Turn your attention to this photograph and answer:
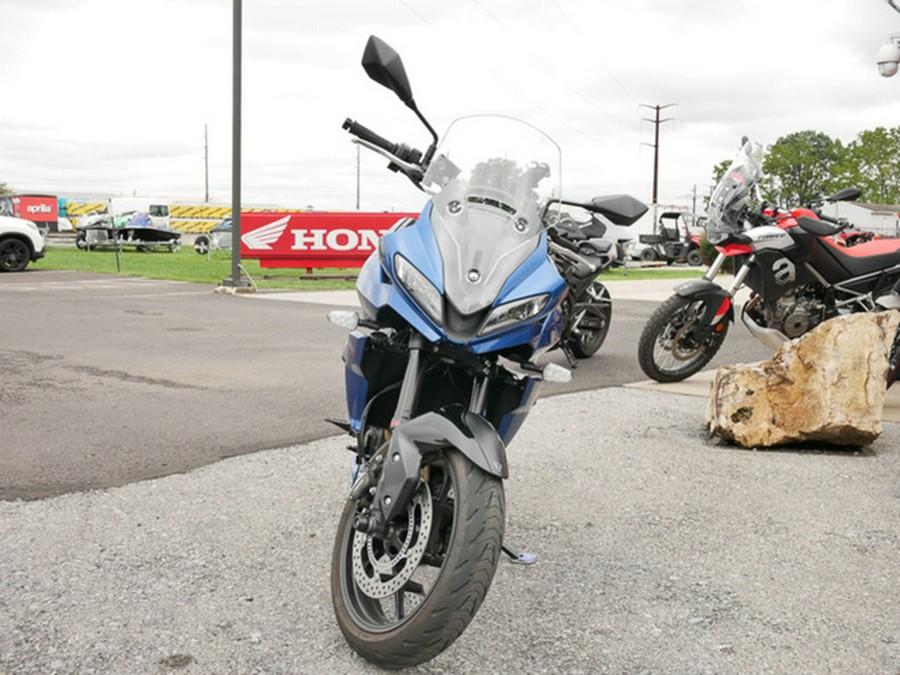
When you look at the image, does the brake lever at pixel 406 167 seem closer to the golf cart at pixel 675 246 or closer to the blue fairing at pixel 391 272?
the blue fairing at pixel 391 272

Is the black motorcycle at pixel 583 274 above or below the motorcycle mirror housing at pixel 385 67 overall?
below

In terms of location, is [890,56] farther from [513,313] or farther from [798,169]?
[798,169]

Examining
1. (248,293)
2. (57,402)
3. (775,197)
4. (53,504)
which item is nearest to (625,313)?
(248,293)

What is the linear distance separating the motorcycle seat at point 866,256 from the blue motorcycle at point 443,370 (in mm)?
3928

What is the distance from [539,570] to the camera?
3.30 m

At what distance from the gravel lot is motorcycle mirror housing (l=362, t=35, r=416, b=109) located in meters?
1.68

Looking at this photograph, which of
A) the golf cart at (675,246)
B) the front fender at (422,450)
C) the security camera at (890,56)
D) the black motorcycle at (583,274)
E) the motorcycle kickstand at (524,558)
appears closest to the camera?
the front fender at (422,450)

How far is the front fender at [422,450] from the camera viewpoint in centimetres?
250

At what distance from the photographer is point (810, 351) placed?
17.3 ft

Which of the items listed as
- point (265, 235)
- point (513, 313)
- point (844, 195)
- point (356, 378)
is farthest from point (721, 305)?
point (265, 235)

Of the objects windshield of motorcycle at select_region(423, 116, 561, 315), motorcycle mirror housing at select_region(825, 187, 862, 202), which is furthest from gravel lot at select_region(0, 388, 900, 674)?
motorcycle mirror housing at select_region(825, 187, 862, 202)

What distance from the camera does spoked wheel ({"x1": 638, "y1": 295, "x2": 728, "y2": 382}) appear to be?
22.6 ft

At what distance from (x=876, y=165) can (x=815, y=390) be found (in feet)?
224

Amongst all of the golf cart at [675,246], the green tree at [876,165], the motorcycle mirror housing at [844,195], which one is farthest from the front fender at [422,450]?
the green tree at [876,165]
